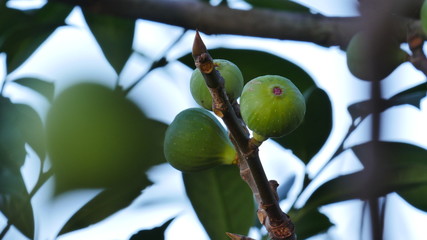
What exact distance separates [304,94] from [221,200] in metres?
0.20

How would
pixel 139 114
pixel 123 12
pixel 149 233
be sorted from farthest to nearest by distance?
pixel 123 12 → pixel 149 233 → pixel 139 114

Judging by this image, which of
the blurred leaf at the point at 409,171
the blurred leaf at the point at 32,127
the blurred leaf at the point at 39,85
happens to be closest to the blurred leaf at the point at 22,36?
the blurred leaf at the point at 39,85

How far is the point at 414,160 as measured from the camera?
2.81 feet

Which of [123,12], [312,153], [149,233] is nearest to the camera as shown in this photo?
[149,233]

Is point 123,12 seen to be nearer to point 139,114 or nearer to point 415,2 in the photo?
point 415,2

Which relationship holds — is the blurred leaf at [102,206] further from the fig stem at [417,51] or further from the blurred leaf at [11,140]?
the fig stem at [417,51]

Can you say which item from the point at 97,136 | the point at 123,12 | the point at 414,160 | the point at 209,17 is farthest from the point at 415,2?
the point at 97,136

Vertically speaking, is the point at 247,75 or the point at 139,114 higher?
the point at 247,75

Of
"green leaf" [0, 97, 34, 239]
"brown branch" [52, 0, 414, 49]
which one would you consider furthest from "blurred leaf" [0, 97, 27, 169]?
"brown branch" [52, 0, 414, 49]

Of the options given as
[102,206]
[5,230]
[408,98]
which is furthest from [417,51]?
[5,230]

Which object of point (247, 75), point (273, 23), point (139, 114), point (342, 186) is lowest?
point (139, 114)

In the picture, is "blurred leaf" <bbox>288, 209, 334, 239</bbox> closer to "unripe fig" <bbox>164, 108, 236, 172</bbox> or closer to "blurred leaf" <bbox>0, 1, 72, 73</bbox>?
"unripe fig" <bbox>164, 108, 236, 172</bbox>

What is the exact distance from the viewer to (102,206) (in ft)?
2.53

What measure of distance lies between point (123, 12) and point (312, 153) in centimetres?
40
